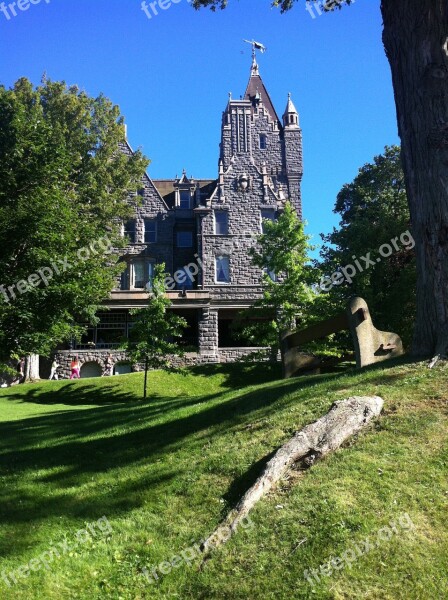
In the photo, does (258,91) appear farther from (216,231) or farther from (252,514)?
(252,514)

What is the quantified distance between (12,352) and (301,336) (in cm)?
834

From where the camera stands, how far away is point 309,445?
5.65m

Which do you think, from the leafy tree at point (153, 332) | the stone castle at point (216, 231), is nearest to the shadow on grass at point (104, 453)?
the leafy tree at point (153, 332)

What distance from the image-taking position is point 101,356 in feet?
106

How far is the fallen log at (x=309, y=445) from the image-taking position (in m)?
4.75

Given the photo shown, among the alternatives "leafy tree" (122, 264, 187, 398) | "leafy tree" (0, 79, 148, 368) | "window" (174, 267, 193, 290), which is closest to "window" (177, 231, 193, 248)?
"window" (174, 267, 193, 290)

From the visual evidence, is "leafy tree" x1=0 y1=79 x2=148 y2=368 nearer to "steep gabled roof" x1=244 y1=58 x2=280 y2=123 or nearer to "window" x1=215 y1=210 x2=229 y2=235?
"window" x1=215 y1=210 x2=229 y2=235

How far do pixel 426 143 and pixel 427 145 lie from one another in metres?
0.04

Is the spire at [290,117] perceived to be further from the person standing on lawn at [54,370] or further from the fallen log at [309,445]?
the fallen log at [309,445]

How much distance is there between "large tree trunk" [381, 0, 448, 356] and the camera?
7.75m

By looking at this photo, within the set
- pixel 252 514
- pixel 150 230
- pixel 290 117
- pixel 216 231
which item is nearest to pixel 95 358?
pixel 150 230

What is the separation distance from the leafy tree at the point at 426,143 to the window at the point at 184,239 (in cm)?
3139
